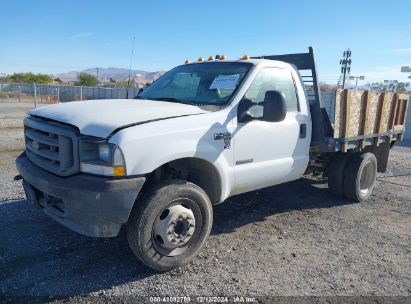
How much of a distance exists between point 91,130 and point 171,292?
1.56 m

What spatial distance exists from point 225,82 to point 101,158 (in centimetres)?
181

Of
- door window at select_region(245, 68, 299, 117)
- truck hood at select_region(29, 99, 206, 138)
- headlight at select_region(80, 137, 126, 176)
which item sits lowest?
headlight at select_region(80, 137, 126, 176)

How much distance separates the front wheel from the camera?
11.1ft

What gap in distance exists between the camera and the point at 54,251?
3.92 metres

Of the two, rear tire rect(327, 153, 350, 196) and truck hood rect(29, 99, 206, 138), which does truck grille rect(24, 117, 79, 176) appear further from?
rear tire rect(327, 153, 350, 196)

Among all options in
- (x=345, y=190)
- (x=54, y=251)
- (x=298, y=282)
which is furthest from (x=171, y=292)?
(x=345, y=190)

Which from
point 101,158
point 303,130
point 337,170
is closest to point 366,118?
point 337,170

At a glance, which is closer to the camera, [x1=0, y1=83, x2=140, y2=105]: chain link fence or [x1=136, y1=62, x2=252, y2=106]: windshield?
[x1=136, y1=62, x2=252, y2=106]: windshield

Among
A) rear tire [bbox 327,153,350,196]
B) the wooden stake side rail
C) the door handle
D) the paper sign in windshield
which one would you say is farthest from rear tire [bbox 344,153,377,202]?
the paper sign in windshield

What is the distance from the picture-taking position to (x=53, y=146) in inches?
135

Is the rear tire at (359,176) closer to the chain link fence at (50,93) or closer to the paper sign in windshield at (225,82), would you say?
the paper sign in windshield at (225,82)

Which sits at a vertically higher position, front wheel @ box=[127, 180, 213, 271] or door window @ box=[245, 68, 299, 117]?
door window @ box=[245, 68, 299, 117]

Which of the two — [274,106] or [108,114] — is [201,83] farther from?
[108,114]

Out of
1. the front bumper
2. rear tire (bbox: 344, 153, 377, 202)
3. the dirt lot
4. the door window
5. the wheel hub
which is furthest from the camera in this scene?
rear tire (bbox: 344, 153, 377, 202)
